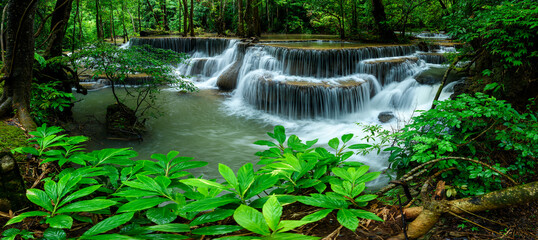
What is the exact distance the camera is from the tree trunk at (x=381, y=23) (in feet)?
44.3

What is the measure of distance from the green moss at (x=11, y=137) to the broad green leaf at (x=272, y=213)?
2.01 metres

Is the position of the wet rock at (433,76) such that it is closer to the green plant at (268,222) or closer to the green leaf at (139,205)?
the green plant at (268,222)

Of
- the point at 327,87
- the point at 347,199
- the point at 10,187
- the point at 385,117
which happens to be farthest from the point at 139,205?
the point at 327,87

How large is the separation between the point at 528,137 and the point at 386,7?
14.7 metres

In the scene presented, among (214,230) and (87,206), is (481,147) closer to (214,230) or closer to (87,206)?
(214,230)

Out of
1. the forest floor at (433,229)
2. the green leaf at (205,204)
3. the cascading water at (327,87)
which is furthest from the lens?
the cascading water at (327,87)

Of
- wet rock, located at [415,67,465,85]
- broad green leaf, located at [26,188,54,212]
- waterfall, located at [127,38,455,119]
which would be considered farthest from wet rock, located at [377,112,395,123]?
broad green leaf, located at [26,188,54,212]

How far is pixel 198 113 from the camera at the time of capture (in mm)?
9508

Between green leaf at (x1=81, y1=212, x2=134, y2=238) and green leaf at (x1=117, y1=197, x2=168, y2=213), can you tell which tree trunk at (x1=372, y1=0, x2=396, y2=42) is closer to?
green leaf at (x1=117, y1=197, x2=168, y2=213)

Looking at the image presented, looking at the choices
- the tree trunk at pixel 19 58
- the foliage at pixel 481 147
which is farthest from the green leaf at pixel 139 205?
the tree trunk at pixel 19 58

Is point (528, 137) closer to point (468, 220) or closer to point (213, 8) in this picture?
point (468, 220)

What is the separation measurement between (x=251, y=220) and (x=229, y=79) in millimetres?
11638

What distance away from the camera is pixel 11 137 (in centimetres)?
257

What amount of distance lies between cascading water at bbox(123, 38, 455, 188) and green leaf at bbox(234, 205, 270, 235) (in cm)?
641
